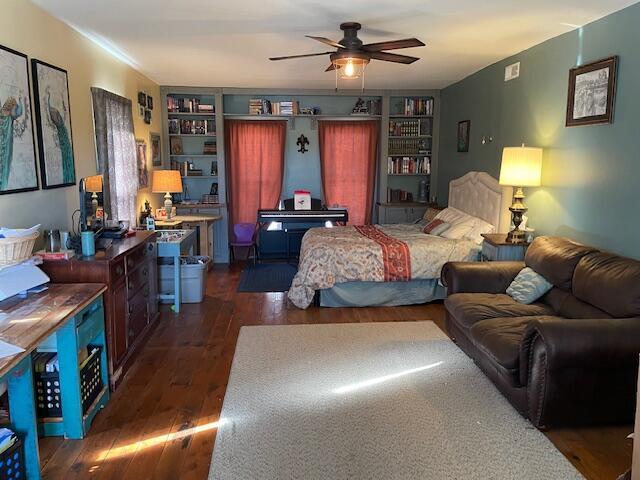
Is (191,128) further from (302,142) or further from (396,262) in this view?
(396,262)

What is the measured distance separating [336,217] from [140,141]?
8.66ft

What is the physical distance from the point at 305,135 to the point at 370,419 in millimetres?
5054

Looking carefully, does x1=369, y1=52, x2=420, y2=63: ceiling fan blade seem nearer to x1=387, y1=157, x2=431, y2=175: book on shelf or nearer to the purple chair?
x1=387, y1=157, x2=431, y2=175: book on shelf

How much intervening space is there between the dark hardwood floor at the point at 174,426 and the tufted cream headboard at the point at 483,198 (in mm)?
1210

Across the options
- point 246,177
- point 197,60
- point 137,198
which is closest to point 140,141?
point 137,198

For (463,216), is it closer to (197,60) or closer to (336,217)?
(336,217)

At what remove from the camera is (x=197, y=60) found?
4844 millimetres

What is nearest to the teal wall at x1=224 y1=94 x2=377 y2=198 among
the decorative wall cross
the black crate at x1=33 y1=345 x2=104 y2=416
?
the decorative wall cross

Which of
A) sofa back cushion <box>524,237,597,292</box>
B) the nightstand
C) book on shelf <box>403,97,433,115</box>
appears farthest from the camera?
book on shelf <box>403,97,433,115</box>

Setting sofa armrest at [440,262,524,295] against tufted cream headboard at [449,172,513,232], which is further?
tufted cream headboard at [449,172,513,232]

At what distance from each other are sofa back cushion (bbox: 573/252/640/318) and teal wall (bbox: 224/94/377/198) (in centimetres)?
452

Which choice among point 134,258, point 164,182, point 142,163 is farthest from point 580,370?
point 142,163

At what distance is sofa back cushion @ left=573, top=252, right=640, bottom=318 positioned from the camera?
265cm

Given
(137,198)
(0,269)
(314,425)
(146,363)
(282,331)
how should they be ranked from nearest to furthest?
(0,269), (314,425), (146,363), (282,331), (137,198)
